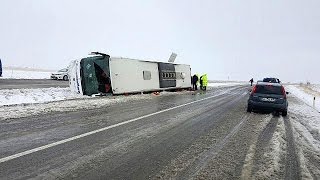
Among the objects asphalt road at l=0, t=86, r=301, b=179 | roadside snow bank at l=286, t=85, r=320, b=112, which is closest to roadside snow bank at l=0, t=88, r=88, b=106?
asphalt road at l=0, t=86, r=301, b=179

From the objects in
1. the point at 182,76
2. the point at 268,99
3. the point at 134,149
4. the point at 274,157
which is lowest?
Result: the point at 274,157

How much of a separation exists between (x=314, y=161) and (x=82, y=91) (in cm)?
1879

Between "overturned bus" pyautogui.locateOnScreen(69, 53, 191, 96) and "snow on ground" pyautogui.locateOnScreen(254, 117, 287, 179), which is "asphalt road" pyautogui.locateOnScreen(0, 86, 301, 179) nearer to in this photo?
"snow on ground" pyautogui.locateOnScreen(254, 117, 287, 179)

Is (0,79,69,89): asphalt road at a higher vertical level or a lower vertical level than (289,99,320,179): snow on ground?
higher

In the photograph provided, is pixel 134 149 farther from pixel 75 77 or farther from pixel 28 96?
pixel 75 77

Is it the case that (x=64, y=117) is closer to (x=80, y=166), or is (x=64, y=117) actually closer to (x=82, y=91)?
(x=80, y=166)

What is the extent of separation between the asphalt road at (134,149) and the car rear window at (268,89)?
5369 millimetres

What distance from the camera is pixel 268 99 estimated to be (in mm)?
16531

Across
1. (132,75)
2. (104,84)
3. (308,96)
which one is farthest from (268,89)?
(308,96)

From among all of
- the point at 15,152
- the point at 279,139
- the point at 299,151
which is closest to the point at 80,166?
the point at 15,152

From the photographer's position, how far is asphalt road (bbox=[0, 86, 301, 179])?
18.8 feet

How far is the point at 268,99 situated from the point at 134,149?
423 inches

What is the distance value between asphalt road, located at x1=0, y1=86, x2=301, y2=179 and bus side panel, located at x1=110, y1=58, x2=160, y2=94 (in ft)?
41.6

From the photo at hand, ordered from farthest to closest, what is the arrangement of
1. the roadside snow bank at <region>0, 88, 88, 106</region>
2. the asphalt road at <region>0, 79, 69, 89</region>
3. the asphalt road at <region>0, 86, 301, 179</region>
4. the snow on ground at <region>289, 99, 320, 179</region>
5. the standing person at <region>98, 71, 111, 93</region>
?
the asphalt road at <region>0, 79, 69, 89</region> < the standing person at <region>98, 71, 111, 93</region> < the roadside snow bank at <region>0, 88, 88, 106</region> < the snow on ground at <region>289, 99, 320, 179</region> < the asphalt road at <region>0, 86, 301, 179</region>
